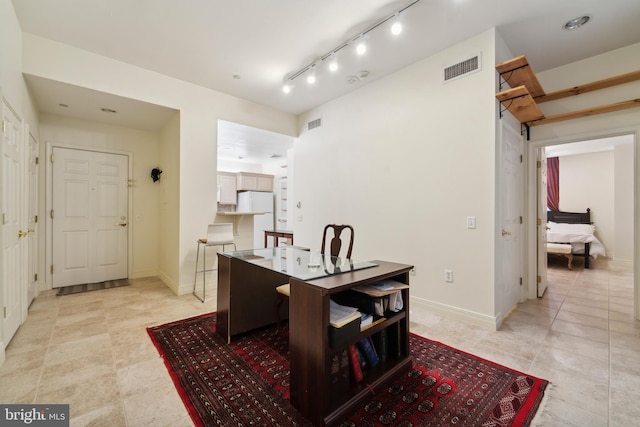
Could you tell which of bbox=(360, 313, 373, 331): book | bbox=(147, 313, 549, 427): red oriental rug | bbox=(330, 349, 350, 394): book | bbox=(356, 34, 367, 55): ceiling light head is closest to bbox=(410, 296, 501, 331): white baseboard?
bbox=(147, 313, 549, 427): red oriental rug

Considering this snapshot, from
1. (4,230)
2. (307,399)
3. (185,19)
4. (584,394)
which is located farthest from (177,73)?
(584,394)

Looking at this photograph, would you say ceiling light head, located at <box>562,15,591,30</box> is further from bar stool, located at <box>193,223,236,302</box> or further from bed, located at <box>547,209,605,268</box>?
bar stool, located at <box>193,223,236,302</box>

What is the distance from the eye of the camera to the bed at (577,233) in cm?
545

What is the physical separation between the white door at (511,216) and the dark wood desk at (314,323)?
166 centimetres

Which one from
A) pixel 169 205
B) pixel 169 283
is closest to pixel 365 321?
pixel 169 283

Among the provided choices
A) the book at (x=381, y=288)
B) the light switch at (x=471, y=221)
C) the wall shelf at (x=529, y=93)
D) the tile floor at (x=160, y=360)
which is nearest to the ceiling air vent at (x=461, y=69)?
the wall shelf at (x=529, y=93)

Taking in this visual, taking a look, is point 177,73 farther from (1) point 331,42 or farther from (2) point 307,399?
(2) point 307,399

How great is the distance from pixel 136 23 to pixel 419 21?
2677 millimetres

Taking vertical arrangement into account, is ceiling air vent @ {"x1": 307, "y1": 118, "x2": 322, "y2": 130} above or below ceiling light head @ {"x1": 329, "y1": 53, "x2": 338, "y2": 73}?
below

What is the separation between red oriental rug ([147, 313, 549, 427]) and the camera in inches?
60.2

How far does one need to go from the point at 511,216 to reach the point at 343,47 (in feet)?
8.74

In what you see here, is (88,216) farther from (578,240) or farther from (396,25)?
(578,240)

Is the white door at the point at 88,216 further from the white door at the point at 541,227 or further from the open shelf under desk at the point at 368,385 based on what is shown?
the white door at the point at 541,227

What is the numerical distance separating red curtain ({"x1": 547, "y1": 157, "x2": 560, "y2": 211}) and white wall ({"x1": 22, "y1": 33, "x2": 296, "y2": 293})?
788 centimetres
